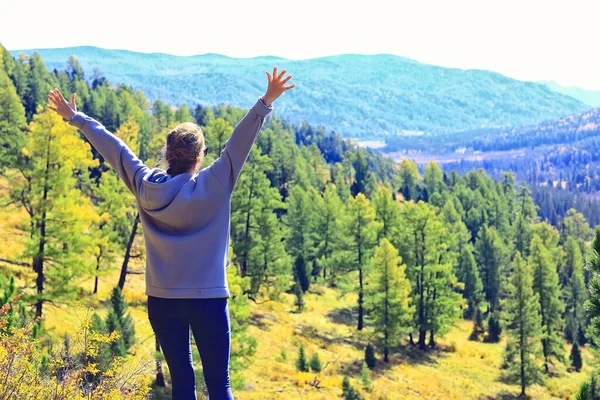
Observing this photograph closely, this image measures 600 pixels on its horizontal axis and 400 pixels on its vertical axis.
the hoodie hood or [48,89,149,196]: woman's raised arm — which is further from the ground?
[48,89,149,196]: woman's raised arm

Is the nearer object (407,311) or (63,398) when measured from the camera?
(63,398)

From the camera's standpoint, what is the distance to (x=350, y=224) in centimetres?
4275

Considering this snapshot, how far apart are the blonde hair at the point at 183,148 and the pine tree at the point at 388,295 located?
108ft

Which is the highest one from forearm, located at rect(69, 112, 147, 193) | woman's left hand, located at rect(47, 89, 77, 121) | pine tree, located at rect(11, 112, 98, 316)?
woman's left hand, located at rect(47, 89, 77, 121)

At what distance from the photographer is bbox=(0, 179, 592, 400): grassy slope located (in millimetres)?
27203

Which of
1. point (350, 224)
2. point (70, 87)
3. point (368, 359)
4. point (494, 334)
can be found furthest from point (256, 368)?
point (70, 87)

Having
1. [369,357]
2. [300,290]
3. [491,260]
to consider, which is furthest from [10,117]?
[491,260]

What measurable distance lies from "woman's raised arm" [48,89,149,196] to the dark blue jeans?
0.83 meters

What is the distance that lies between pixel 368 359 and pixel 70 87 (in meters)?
71.5

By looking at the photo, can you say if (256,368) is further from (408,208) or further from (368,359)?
(408,208)

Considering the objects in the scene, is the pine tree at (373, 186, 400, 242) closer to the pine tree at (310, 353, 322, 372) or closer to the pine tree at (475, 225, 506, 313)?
the pine tree at (310, 353, 322, 372)

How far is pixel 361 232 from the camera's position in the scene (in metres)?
42.6

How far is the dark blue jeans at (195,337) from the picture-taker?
3842mm

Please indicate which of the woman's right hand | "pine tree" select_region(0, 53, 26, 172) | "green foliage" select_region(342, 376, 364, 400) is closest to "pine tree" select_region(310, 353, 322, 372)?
"green foliage" select_region(342, 376, 364, 400)
